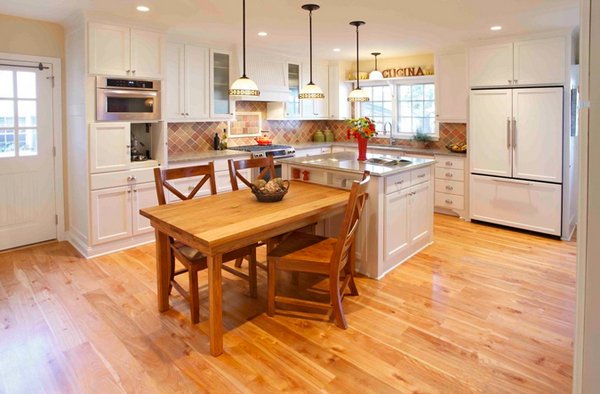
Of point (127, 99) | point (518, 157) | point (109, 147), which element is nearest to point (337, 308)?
point (109, 147)

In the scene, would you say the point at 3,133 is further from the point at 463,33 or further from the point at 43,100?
the point at 463,33

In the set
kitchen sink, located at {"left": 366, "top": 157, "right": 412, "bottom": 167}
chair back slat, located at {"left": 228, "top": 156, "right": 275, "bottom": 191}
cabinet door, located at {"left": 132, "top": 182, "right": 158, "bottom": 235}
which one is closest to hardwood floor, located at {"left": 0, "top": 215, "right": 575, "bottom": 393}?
cabinet door, located at {"left": 132, "top": 182, "right": 158, "bottom": 235}

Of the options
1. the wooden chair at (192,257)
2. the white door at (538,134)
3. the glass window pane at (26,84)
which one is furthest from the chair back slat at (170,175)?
the white door at (538,134)

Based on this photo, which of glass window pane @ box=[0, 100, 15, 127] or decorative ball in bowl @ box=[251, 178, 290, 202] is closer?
decorative ball in bowl @ box=[251, 178, 290, 202]

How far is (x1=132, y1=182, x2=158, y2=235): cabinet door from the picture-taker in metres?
4.26

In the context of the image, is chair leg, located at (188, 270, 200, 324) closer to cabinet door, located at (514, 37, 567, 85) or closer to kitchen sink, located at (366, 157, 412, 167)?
kitchen sink, located at (366, 157, 412, 167)

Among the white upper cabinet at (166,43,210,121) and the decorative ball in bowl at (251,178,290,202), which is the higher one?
the white upper cabinet at (166,43,210,121)

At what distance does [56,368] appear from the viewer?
2.25 meters

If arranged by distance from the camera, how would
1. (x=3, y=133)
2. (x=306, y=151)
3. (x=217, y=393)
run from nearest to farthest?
(x=217, y=393) → (x=3, y=133) → (x=306, y=151)

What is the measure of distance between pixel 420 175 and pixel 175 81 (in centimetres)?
296

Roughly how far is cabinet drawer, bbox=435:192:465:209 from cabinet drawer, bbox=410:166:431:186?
1535mm

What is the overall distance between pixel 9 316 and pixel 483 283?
3.56 meters

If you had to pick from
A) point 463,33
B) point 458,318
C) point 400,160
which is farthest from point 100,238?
point 463,33

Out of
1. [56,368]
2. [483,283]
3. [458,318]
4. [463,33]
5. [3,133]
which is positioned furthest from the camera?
[463,33]
